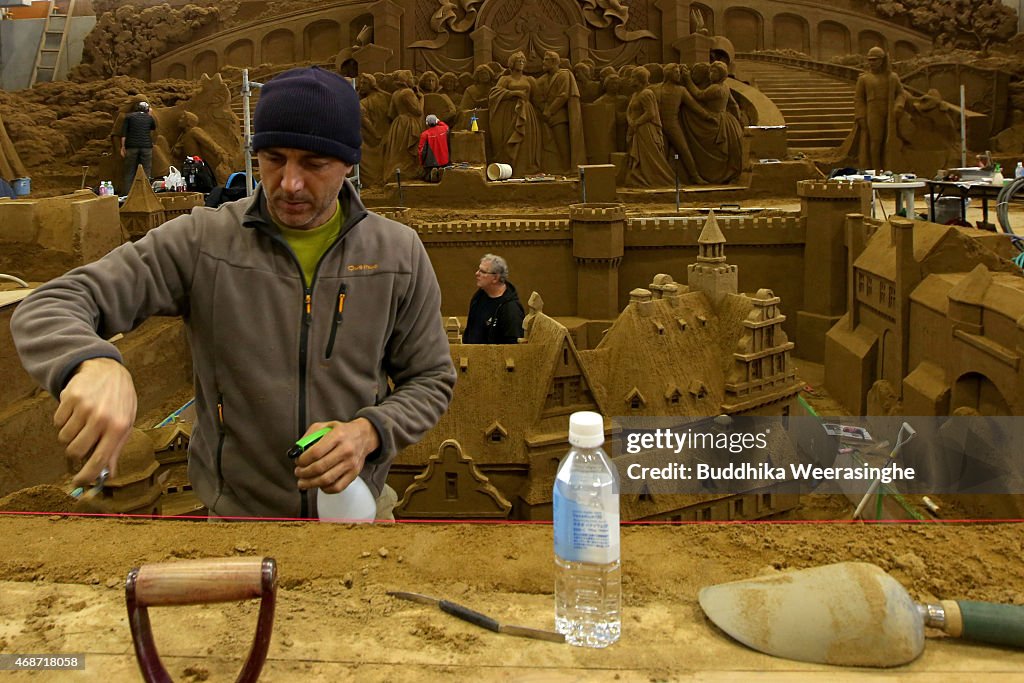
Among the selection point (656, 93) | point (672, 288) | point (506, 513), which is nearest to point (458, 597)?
point (506, 513)

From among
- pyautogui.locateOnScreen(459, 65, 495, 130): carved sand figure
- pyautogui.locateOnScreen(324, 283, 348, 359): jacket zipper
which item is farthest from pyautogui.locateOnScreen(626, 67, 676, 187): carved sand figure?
pyautogui.locateOnScreen(324, 283, 348, 359): jacket zipper

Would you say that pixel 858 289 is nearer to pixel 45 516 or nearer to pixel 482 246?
pixel 482 246

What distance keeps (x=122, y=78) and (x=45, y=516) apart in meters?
26.9

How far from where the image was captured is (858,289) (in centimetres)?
1675

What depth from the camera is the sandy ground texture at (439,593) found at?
185 centimetres

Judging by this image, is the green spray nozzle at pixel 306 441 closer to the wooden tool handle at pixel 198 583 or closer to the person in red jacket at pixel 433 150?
the wooden tool handle at pixel 198 583

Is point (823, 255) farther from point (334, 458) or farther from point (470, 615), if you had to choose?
point (470, 615)

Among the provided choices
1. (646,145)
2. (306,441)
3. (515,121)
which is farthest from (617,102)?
(306,441)

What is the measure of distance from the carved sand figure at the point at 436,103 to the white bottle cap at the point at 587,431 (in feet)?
71.2

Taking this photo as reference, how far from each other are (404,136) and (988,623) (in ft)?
69.6

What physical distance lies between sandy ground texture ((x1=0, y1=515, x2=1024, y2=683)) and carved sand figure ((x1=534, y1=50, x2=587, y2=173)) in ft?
69.0

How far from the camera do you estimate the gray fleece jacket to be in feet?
8.38

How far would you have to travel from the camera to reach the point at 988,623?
6.18ft

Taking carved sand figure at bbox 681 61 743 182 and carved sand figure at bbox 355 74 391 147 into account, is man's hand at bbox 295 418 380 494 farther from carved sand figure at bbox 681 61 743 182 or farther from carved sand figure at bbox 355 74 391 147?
carved sand figure at bbox 681 61 743 182
